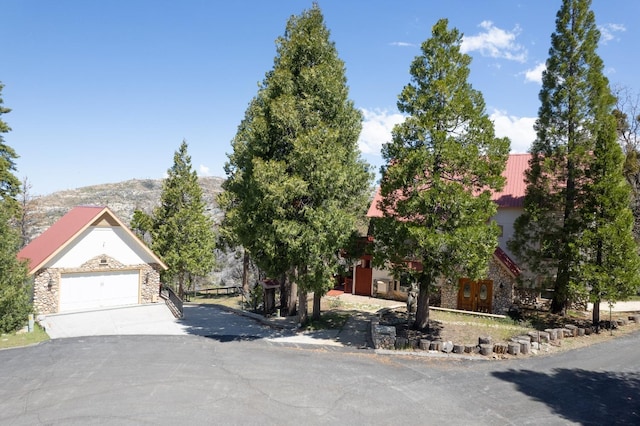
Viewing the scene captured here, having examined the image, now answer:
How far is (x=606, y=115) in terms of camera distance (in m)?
21.4

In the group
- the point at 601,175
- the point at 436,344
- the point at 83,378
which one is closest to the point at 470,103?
the point at 601,175

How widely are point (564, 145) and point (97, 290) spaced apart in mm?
28446

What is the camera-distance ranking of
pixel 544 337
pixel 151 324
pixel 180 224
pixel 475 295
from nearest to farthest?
pixel 544 337 → pixel 151 324 → pixel 475 295 → pixel 180 224

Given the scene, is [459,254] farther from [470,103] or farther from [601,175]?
[601,175]

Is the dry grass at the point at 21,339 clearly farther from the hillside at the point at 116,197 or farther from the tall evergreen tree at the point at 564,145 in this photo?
the hillside at the point at 116,197

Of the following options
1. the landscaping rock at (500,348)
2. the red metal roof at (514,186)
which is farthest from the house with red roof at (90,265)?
the red metal roof at (514,186)

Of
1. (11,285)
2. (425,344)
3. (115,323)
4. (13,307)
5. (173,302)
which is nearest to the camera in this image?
(425,344)

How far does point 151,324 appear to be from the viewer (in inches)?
814

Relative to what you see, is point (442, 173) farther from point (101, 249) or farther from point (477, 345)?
point (101, 249)

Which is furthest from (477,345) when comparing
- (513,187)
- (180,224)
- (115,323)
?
(180,224)

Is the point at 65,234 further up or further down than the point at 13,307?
further up

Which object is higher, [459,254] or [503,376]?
[459,254]

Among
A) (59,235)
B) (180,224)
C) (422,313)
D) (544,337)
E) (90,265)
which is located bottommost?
(544,337)

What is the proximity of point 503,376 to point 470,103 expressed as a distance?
10747mm
